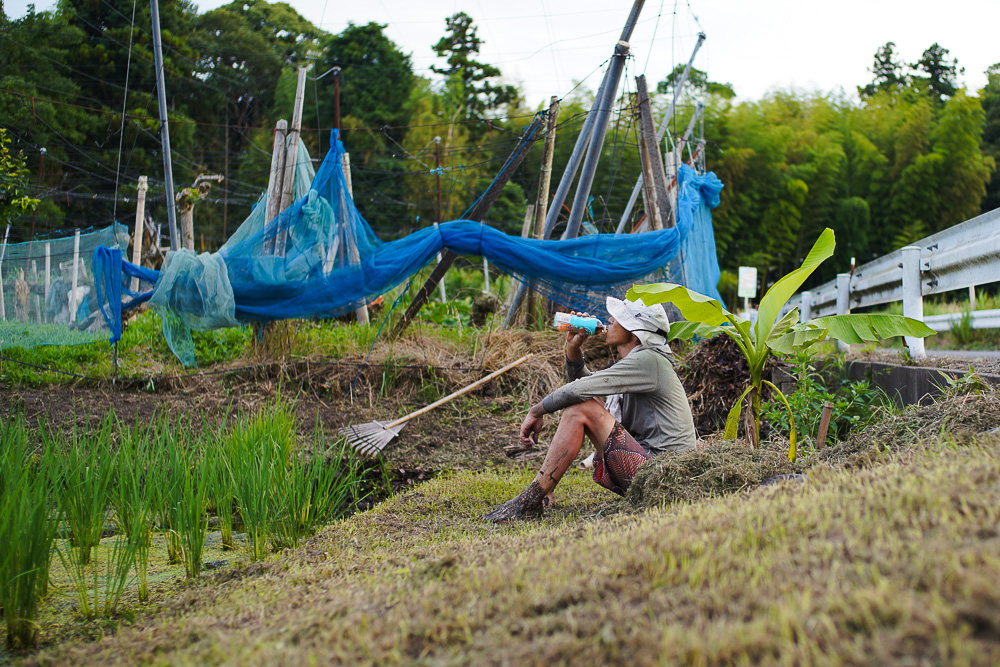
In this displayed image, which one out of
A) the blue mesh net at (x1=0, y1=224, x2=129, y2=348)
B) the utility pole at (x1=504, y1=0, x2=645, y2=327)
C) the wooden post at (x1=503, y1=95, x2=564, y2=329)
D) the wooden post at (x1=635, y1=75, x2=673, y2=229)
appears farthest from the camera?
the wooden post at (x1=503, y1=95, x2=564, y2=329)

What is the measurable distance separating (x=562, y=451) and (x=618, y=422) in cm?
32

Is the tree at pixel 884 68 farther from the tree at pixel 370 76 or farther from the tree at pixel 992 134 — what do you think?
the tree at pixel 370 76

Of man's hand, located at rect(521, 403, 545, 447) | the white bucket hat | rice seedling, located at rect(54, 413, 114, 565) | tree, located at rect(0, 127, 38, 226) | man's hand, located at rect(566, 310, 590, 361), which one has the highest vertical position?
tree, located at rect(0, 127, 38, 226)

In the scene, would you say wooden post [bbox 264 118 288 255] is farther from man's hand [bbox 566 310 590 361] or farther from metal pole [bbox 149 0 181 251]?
man's hand [bbox 566 310 590 361]

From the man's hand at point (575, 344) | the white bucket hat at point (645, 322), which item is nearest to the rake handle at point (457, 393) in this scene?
the man's hand at point (575, 344)

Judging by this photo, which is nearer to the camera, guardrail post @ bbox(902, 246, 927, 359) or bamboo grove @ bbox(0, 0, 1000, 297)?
guardrail post @ bbox(902, 246, 927, 359)

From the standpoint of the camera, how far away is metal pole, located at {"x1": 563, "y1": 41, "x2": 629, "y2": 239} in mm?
5922

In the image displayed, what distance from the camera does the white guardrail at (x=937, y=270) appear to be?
12.7 feet

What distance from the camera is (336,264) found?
572 cm

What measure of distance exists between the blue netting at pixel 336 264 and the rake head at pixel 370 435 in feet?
3.70

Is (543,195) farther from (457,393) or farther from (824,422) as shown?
(824,422)

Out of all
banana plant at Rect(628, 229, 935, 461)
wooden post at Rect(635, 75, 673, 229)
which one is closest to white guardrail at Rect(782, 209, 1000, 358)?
banana plant at Rect(628, 229, 935, 461)

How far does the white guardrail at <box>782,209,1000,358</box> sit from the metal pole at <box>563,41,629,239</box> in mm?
2458

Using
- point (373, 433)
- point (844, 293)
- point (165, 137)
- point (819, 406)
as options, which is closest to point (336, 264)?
point (373, 433)
